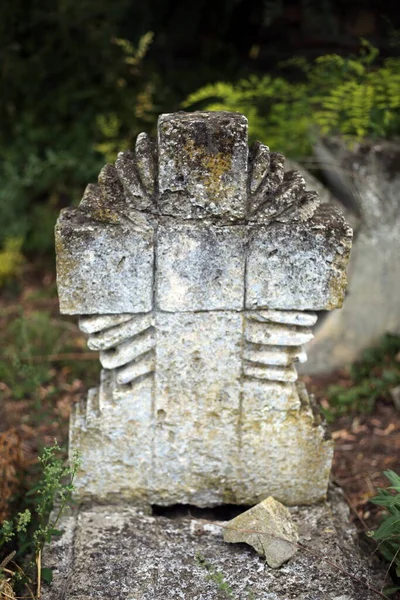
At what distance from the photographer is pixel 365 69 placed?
460cm

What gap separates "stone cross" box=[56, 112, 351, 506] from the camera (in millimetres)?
2760

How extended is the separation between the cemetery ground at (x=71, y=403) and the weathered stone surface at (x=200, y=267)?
92 centimetres

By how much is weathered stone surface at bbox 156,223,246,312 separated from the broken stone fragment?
73 centimetres

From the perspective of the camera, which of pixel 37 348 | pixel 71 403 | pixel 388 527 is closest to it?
pixel 388 527

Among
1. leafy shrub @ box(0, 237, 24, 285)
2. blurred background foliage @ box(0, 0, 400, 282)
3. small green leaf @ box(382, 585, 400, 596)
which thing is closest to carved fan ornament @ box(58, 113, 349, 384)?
small green leaf @ box(382, 585, 400, 596)

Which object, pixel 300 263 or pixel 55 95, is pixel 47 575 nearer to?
pixel 300 263

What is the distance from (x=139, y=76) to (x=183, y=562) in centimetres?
386

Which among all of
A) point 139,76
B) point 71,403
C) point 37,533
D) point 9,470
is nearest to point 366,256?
point 71,403

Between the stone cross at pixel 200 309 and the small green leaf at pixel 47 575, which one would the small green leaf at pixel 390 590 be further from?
the small green leaf at pixel 47 575

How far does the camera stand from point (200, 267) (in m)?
2.84

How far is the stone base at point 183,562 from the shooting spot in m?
2.64

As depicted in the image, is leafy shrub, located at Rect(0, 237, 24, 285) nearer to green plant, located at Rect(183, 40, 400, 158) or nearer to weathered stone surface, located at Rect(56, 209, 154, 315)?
green plant, located at Rect(183, 40, 400, 158)

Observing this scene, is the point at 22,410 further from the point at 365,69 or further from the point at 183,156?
the point at 365,69

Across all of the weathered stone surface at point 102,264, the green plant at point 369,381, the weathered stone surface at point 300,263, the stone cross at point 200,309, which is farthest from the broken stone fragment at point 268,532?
the green plant at point 369,381
